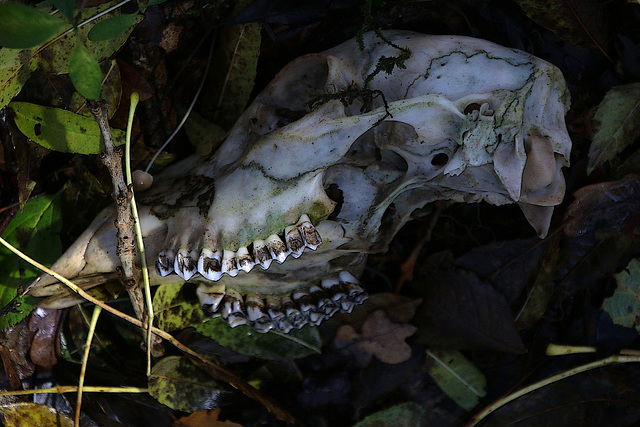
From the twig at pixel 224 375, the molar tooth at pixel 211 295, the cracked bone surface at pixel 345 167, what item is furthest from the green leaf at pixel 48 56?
the molar tooth at pixel 211 295

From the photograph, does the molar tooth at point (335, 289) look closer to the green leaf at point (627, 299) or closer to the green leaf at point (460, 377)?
the green leaf at point (460, 377)

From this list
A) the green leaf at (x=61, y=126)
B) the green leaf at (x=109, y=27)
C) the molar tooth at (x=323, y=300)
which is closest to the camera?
the green leaf at (x=109, y=27)

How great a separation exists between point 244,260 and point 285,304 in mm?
371

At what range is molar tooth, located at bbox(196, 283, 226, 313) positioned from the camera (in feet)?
5.52

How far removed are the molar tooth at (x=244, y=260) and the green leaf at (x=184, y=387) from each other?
70 centimetres

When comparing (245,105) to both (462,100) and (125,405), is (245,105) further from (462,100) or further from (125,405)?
(125,405)

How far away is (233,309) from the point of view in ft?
5.50

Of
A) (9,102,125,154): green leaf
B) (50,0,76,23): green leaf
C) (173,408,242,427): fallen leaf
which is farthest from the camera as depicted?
(173,408,242,427): fallen leaf

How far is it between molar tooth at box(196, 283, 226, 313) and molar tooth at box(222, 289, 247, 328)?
0.02m

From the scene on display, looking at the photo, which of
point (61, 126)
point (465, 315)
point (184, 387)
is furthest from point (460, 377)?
point (61, 126)

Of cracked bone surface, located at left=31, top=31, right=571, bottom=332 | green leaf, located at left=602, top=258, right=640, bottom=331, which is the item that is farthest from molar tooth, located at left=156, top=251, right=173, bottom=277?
green leaf, located at left=602, top=258, right=640, bottom=331

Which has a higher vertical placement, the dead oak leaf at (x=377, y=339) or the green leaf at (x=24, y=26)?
the green leaf at (x=24, y=26)

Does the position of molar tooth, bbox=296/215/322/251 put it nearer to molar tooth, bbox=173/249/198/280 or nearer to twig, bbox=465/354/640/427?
molar tooth, bbox=173/249/198/280

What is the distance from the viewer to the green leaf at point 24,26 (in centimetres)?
122
